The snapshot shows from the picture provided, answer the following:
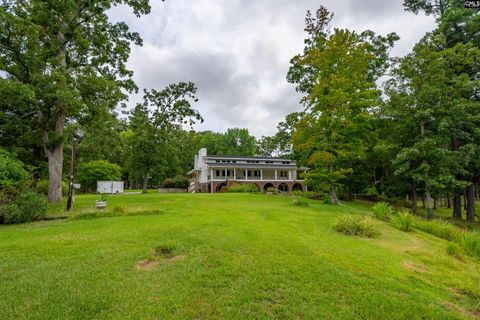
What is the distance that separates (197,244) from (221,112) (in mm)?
40327

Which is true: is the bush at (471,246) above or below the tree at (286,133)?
below

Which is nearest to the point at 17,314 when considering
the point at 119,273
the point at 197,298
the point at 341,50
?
the point at 119,273

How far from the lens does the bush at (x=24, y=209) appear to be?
9523 millimetres

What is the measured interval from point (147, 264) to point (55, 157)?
13.8m

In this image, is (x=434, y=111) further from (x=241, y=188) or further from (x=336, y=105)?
(x=241, y=188)

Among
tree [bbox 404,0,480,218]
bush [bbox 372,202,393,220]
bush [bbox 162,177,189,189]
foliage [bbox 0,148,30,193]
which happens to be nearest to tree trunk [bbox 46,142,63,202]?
foliage [bbox 0,148,30,193]

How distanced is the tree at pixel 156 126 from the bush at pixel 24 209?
21.5 m

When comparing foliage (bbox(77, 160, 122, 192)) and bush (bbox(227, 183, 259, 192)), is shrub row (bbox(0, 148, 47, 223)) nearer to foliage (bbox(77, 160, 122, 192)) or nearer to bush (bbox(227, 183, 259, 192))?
bush (bbox(227, 183, 259, 192))

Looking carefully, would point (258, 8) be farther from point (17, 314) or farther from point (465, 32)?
point (465, 32)

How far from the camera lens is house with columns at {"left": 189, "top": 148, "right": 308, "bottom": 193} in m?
35.5

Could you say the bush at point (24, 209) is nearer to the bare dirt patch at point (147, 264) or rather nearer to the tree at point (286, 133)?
the bare dirt patch at point (147, 264)

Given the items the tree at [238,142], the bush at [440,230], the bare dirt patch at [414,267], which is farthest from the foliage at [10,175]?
the tree at [238,142]

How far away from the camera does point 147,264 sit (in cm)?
516

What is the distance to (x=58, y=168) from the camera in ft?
49.5
